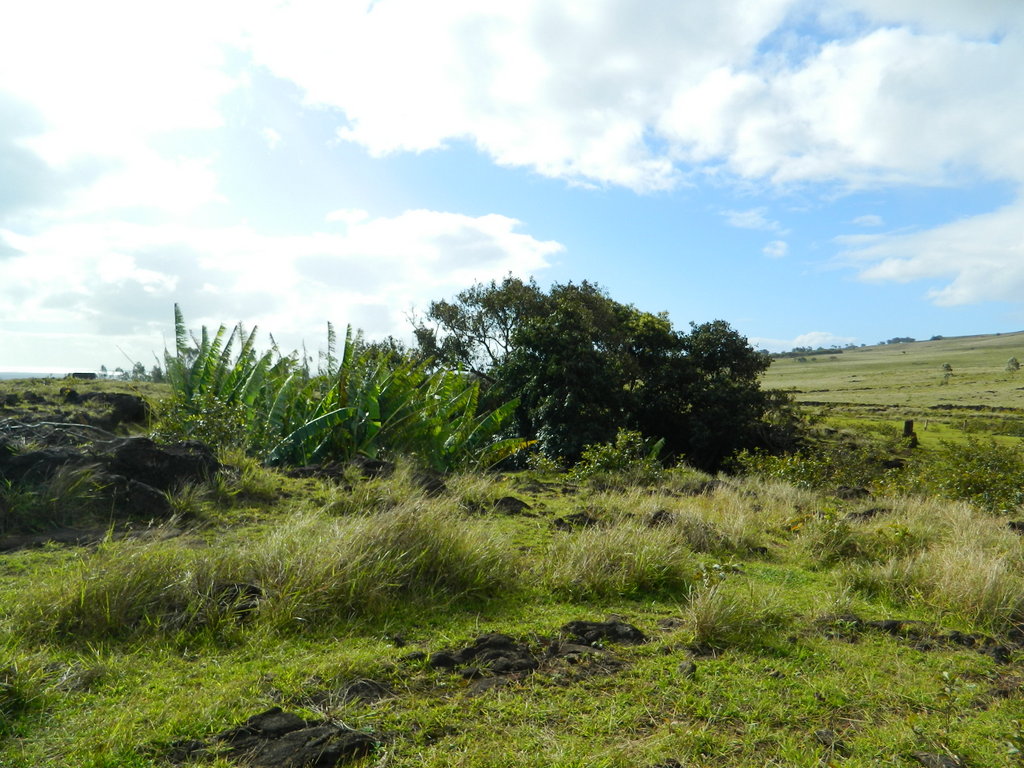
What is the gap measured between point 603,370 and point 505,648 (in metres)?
18.2

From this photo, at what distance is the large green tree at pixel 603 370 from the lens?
22016mm

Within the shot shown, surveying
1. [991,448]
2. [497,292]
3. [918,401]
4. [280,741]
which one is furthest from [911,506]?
[918,401]

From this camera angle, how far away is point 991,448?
1519 cm

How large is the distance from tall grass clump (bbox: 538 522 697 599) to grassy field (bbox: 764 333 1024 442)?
26522 mm

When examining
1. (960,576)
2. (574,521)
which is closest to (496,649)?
(574,521)

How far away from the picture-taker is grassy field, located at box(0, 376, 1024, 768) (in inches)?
143

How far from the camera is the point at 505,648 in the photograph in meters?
4.82

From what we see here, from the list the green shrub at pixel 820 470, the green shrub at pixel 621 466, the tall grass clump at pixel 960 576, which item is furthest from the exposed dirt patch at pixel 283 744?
the green shrub at pixel 820 470

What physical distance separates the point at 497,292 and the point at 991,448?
20.8 metres

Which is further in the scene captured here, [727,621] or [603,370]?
[603,370]

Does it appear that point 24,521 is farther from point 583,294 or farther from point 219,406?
point 583,294

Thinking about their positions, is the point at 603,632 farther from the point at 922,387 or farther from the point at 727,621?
the point at 922,387

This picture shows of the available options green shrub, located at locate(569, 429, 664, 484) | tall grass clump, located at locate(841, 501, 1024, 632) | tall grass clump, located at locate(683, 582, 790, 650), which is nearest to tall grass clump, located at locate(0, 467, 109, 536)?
tall grass clump, located at locate(683, 582, 790, 650)

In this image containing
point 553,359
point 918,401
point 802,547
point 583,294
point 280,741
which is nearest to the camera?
point 280,741
